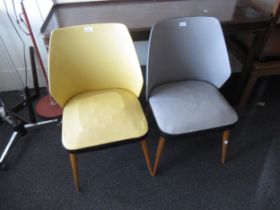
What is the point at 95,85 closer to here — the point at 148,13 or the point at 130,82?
the point at 130,82

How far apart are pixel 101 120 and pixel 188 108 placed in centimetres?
45

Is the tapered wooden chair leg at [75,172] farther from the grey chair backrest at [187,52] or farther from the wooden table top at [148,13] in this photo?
the wooden table top at [148,13]

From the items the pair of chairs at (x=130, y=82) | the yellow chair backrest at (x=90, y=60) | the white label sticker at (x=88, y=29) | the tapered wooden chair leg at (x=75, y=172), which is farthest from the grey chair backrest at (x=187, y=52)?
the tapered wooden chair leg at (x=75, y=172)

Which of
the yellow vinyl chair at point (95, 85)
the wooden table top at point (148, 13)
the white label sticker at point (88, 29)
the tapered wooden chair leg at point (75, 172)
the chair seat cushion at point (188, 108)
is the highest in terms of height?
the white label sticker at point (88, 29)

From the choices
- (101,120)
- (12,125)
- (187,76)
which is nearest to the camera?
(101,120)

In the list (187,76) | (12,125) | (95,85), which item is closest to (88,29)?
(95,85)

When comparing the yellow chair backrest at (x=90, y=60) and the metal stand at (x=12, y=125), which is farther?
the metal stand at (x=12, y=125)

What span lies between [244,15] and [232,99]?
71 centimetres

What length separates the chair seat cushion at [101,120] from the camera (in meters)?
0.94

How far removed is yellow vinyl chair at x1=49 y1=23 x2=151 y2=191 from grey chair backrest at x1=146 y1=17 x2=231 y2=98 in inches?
5.0

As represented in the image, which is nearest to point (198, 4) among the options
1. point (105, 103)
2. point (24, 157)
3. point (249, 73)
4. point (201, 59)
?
point (201, 59)

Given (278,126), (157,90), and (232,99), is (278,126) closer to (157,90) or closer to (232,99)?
(232,99)

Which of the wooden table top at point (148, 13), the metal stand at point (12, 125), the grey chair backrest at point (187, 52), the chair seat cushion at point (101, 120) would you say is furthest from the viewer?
the metal stand at point (12, 125)

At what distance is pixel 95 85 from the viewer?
1183mm
